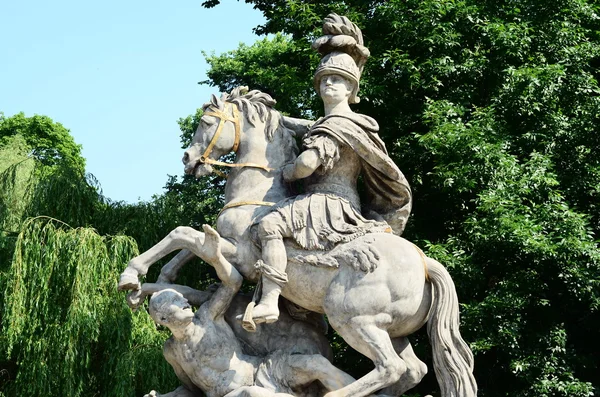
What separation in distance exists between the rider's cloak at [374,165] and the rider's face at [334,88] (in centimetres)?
20

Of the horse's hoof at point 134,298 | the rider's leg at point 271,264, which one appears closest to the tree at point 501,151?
the rider's leg at point 271,264

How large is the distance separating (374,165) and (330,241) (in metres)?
0.71

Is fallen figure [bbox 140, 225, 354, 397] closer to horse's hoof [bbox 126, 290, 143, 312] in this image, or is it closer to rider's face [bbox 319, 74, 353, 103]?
horse's hoof [bbox 126, 290, 143, 312]

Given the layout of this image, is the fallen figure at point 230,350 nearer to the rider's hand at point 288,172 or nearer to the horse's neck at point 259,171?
the horse's neck at point 259,171

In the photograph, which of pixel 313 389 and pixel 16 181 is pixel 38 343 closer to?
pixel 16 181

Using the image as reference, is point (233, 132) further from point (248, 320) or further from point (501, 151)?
point (501, 151)

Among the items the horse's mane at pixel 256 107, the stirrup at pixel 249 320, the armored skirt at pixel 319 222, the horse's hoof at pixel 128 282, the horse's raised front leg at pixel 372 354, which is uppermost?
the horse's mane at pixel 256 107

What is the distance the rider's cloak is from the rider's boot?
1072mm

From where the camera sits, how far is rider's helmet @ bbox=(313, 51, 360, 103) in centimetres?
712

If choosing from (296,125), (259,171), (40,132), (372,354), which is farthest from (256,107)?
(40,132)

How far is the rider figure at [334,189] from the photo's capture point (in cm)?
652

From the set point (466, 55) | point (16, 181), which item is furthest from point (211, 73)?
point (466, 55)

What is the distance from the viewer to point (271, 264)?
6469 millimetres

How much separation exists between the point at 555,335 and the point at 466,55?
3.67 metres
